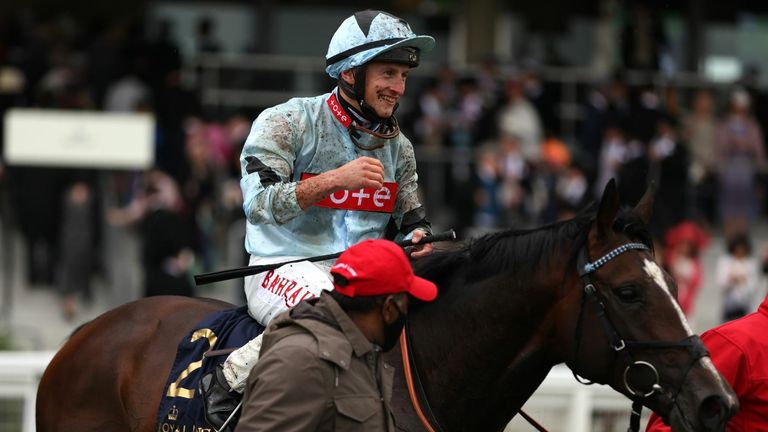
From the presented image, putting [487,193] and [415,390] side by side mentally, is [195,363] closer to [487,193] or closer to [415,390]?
[415,390]

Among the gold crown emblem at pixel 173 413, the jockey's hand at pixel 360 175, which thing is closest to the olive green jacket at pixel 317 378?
the jockey's hand at pixel 360 175

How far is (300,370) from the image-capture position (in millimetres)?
3457

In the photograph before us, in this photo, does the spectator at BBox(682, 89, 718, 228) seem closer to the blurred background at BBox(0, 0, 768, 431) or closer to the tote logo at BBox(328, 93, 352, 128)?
the blurred background at BBox(0, 0, 768, 431)

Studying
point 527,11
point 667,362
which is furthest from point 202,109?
point 667,362

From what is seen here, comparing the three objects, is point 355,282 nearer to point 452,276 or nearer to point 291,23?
point 452,276

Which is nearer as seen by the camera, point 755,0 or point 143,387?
point 143,387

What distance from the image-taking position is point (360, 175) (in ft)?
13.4

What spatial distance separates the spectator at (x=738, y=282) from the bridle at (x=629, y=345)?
760cm

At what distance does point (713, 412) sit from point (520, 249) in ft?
2.90

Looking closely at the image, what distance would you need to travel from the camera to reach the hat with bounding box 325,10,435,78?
4500mm

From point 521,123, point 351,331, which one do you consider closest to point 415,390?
point 351,331

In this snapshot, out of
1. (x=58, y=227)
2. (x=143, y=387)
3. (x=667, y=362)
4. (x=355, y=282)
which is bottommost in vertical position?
(x=58, y=227)

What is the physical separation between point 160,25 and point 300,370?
46.4 feet

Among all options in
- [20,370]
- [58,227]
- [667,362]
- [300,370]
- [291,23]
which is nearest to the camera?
[300,370]
